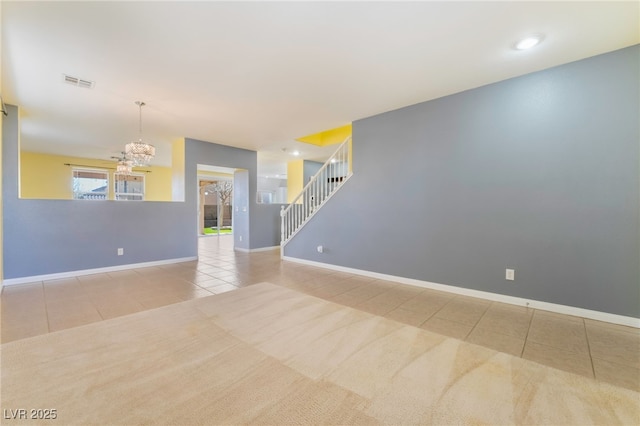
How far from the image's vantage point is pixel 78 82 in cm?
312

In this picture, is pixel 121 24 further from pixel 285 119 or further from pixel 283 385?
pixel 283 385

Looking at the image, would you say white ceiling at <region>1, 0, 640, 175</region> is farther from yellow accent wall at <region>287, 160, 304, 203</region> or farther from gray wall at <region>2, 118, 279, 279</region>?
yellow accent wall at <region>287, 160, 304, 203</region>

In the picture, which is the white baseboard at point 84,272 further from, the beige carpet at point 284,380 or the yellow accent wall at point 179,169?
the beige carpet at point 284,380

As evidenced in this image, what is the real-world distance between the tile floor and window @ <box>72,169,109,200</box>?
5.30 m

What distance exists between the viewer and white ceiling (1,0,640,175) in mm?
2055

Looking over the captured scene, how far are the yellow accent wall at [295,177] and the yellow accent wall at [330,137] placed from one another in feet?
6.31

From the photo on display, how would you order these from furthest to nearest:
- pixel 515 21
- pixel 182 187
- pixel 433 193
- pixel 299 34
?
1. pixel 182 187
2. pixel 433 193
3. pixel 299 34
4. pixel 515 21

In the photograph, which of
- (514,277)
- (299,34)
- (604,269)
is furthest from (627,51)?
(299,34)

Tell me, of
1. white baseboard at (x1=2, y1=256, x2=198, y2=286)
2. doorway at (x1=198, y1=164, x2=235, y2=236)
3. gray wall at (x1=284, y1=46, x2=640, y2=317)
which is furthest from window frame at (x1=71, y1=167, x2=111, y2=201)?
gray wall at (x1=284, y1=46, x2=640, y2=317)

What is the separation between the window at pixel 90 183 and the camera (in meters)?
7.80

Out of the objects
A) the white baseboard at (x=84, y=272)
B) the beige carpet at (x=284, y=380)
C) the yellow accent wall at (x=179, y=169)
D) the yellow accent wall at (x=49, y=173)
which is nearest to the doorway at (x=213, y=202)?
the yellow accent wall at (x=49, y=173)

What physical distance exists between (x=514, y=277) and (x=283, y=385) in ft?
9.85

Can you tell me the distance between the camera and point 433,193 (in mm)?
3711

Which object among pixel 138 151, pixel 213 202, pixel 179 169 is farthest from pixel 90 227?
pixel 213 202
